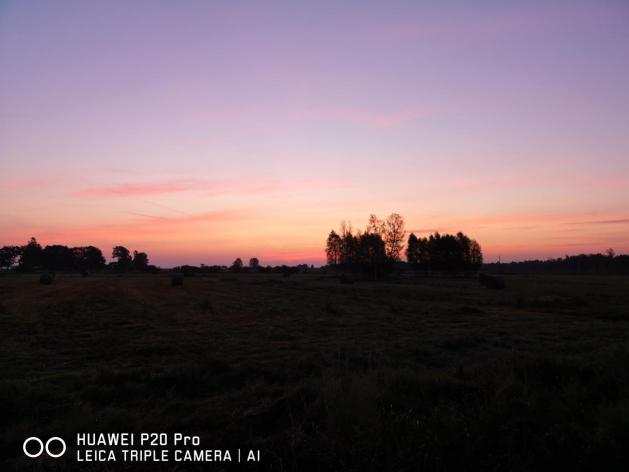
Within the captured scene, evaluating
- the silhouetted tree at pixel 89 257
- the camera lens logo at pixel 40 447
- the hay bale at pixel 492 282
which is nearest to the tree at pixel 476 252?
the hay bale at pixel 492 282

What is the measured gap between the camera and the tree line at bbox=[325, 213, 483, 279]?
87.2m

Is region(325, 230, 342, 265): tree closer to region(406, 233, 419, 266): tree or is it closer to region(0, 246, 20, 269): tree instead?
region(406, 233, 419, 266): tree

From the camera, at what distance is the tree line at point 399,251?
87.2m

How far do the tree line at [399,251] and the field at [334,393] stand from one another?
68.9 metres

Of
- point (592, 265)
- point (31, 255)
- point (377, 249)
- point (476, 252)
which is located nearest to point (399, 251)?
point (377, 249)

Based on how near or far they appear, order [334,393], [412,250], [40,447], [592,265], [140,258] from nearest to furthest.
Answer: [40,447] → [334,393] → [412,250] → [592,265] → [140,258]

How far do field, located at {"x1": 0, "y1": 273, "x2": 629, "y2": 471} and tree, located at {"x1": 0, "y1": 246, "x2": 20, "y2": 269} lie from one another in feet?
598

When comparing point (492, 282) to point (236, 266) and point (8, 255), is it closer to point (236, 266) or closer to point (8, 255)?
point (236, 266)

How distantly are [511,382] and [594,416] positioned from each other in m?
1.51

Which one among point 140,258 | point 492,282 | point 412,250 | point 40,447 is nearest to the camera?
point 40,447

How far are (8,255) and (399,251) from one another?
6153 inches

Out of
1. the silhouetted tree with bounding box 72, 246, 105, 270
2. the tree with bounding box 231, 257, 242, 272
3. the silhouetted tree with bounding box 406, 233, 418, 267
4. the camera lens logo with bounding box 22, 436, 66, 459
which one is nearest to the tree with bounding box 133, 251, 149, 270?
the silhouetted tree with bounding box 72, 246, 105, 270

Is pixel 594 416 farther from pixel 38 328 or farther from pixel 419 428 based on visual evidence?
pixel 38 328

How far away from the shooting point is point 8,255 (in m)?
167
